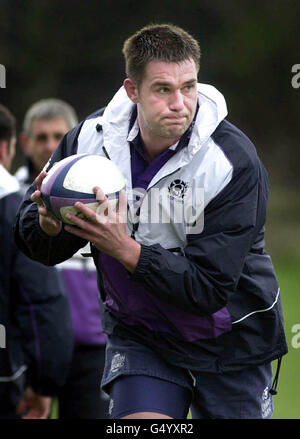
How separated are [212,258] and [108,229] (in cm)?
47

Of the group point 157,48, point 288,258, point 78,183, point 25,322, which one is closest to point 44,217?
point 78,183

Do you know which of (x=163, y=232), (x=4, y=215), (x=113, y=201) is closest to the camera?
(x=113, y=201)

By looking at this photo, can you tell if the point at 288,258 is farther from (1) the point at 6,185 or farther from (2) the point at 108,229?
(2) the point at 108,229

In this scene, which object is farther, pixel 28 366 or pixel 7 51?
pixel 7 51

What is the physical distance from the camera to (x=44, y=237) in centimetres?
408

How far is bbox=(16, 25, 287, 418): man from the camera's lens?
3.91 m

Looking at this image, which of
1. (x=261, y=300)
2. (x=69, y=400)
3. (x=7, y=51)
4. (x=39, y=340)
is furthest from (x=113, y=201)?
(x=7, y=51)

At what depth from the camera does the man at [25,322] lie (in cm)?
512

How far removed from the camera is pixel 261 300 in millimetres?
4180

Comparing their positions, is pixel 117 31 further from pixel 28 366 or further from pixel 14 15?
pixel 28 366

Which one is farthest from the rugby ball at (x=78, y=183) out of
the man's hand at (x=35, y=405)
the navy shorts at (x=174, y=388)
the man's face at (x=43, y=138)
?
the man's face at (x=43, y=138)

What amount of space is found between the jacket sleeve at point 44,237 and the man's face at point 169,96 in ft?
1.45

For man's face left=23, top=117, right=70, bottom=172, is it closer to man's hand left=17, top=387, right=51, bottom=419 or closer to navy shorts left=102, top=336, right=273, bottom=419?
man's hand left=17, top=387, right=51, bottom=419

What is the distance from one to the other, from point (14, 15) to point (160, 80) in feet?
52.2
